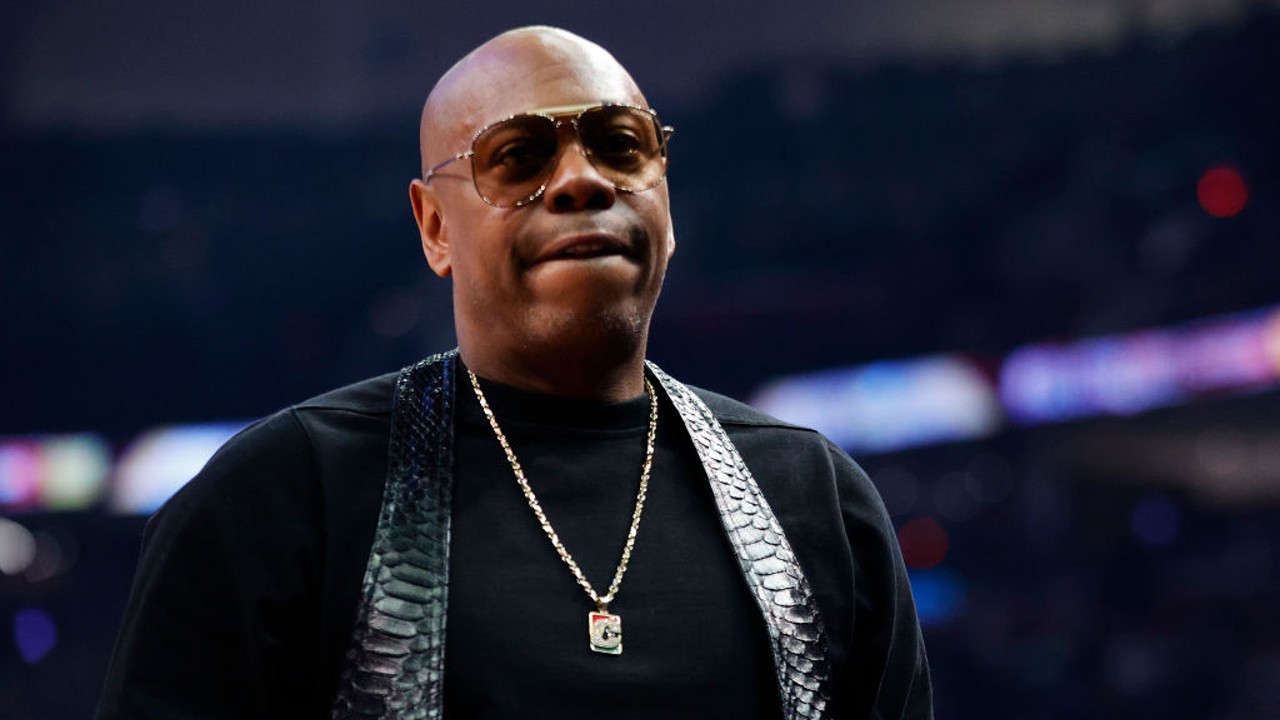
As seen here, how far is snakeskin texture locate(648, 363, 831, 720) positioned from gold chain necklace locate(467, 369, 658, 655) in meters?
0.06

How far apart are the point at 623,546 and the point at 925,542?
11281 mm

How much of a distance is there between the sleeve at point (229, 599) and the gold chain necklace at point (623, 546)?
0.23 metres

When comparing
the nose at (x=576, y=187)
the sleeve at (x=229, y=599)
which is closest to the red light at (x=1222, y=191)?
the nose at (x=576, y=187)

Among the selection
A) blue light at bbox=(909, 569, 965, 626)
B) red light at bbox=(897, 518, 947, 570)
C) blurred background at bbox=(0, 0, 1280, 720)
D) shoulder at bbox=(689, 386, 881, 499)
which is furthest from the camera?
red light at bbox=(897, 518, 947, 570)

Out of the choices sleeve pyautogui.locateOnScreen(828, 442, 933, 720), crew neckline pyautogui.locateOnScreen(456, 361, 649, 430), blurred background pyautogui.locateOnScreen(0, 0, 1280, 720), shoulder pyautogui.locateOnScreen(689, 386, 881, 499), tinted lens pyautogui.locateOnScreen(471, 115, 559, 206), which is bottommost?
sleeve pyautogui.locateOnScreen(828, 442, 933, 720)

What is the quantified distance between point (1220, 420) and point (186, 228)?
8992mm

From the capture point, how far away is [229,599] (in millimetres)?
1285

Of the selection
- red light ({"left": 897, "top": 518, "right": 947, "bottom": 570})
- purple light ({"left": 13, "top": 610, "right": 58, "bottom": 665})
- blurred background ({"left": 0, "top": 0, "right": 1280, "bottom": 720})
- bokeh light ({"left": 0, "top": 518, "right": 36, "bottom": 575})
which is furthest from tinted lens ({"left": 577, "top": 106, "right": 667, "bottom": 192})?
bokeh light ({"left": 0, "top": 518, "right": 36, "bottom": 575})

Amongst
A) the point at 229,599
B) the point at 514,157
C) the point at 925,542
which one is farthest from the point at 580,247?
the point at 925,542

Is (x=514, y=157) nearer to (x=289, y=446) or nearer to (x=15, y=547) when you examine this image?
(x=289, y=446)

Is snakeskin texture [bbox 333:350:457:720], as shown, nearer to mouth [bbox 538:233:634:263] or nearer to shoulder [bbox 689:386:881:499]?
mouth [bbox 538:233:634:263]

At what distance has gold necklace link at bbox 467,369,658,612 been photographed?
143cm

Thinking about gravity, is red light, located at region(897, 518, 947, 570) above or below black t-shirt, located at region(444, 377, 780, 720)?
above

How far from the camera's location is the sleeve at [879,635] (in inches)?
60.1
